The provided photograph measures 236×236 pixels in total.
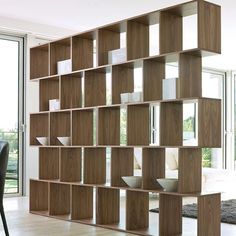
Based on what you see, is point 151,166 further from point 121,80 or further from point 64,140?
point 64,140

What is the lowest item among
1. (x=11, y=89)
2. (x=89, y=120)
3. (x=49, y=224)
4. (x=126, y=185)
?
(x=49, y=224)

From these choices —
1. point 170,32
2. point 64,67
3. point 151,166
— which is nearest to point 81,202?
point 151,166

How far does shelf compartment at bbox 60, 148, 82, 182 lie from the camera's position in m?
5.11

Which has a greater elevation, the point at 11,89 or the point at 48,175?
the point at 11,89

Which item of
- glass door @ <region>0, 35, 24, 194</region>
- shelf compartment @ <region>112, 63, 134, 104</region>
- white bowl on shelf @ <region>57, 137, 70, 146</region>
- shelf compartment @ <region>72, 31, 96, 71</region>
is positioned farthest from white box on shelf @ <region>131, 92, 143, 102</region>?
glass door @ <region>0, 35, 24, 194</region>

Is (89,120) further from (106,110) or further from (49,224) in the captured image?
(49,224)

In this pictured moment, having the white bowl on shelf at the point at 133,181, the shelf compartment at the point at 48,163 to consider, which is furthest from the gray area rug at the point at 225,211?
the shelf compartment at the point at 48,163

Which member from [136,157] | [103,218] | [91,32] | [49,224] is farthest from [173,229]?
[136,157]

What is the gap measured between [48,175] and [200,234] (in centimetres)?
224

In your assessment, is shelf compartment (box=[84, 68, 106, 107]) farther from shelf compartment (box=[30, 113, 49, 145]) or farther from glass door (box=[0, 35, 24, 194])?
glass door (box=[0, 35, 24, 194])

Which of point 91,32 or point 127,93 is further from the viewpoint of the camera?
point 91,32

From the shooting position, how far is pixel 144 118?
4.46m

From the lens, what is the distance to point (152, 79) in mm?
4328

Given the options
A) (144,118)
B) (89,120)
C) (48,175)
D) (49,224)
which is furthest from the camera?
(48,175)
